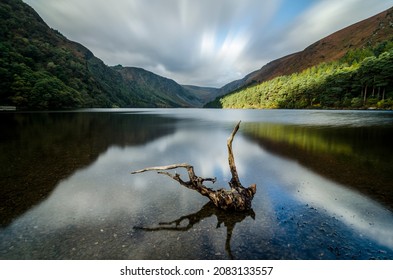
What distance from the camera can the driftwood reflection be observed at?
26.5 ft

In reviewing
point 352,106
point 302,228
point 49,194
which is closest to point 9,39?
point 49,194

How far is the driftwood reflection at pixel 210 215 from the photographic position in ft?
26.5

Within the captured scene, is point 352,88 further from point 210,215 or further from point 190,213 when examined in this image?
point 190,213

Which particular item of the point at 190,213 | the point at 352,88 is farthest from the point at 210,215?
the point at 352,88

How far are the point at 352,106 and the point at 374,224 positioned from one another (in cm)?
13240

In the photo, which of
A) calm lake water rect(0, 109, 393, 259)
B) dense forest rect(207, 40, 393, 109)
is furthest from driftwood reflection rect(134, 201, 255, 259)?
dense forest rect(207, 40, 393, 109)

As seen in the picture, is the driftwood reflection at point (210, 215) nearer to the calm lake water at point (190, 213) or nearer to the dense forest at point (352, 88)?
the calm lake water at point (190, 213)

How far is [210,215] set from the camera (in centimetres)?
911

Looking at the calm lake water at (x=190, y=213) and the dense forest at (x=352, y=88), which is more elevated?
the dense forest at (x=352, y=88)

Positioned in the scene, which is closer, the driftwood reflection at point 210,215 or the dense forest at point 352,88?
the driftwood reflection at point 210,215

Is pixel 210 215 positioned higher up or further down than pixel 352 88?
further down

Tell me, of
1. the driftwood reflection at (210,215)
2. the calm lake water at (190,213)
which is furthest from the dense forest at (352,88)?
the driftwood reflection at (210,215)
